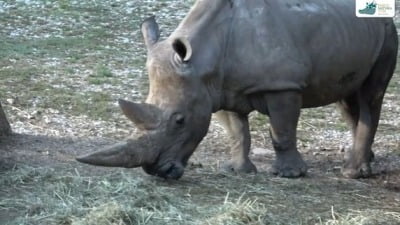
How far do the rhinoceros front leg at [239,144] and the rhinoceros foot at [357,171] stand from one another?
2.56ft

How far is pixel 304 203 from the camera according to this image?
24.2 ft

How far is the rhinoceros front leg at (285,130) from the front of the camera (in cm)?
805

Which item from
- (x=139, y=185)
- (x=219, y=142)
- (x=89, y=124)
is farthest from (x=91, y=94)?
(x=139, y=185)

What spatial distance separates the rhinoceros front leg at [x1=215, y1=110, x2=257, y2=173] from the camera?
8.40 m

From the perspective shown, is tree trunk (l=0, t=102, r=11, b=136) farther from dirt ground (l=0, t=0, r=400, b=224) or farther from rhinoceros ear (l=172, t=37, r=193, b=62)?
rhinoceros ear (l=172, t=37, r=193, b=62)

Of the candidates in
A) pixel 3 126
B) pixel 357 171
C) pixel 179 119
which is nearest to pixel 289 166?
pixel 357 171

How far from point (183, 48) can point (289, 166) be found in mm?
1303

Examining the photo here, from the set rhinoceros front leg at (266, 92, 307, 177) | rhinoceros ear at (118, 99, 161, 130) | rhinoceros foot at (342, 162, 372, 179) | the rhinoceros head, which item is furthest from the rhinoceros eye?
rhinoceros foot at (342, 162, 372, 179)

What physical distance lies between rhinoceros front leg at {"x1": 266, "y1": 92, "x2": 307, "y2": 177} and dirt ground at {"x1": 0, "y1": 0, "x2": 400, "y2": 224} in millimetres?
122

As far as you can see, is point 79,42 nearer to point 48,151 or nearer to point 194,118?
point 48,151

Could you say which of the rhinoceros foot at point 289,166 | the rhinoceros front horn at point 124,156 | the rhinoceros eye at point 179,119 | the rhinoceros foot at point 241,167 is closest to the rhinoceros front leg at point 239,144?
the rhinoceros foot at point 241,167

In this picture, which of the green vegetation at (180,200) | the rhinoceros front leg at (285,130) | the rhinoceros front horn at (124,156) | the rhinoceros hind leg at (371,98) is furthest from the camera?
the rhinoceros hind leg at (371,98)

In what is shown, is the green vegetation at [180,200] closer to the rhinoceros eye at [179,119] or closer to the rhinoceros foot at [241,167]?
the rhinoceros foot at [241,167]

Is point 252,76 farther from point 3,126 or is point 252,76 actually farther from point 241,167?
point 3,126
